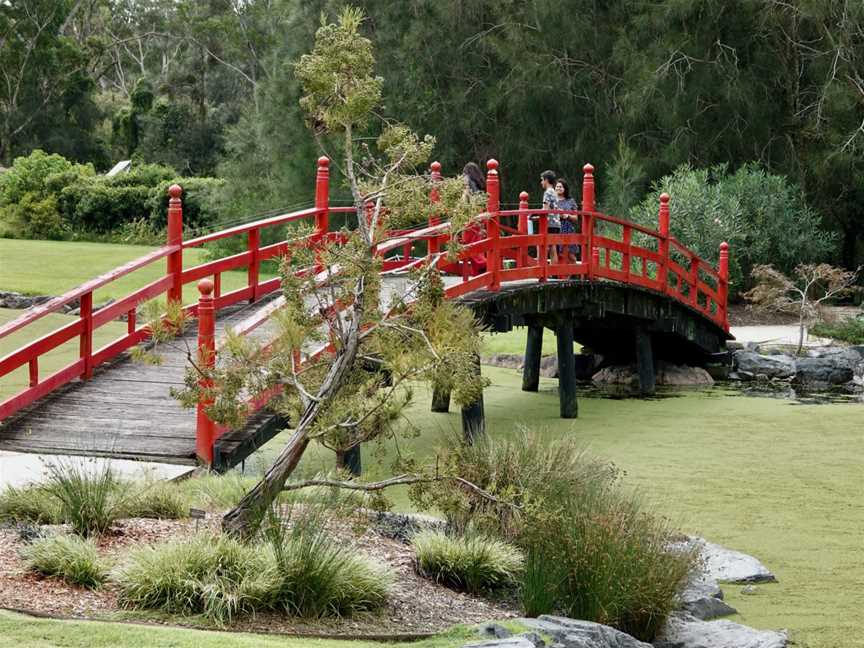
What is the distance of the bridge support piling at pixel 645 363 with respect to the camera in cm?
1783

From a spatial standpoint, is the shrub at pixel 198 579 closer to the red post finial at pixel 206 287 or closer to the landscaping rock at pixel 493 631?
the landscaping rock at pixel 493 631

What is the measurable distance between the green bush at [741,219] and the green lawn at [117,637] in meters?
18.3

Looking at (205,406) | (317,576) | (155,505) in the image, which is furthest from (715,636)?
(205,406)

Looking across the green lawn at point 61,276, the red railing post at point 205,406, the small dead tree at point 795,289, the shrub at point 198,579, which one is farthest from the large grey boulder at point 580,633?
the small dead tree at point 795,289

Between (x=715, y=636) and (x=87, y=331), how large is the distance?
5197 millimetres

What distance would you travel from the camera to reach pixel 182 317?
730 centimetres

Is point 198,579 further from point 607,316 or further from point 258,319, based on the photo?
point 607,316

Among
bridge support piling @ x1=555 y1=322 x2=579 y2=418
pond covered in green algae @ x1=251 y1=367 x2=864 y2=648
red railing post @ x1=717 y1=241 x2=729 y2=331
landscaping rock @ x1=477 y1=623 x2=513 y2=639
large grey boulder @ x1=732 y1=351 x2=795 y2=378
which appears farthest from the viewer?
red railing post @ x1=717 y1=241 x2=729 y2=331

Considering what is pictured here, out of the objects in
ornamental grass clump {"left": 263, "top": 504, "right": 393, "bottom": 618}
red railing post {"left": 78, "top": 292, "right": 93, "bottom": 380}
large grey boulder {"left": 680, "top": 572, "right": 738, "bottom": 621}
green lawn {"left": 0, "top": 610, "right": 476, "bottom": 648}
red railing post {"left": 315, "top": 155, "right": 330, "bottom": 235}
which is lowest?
large grey boulder {"left": 680, "top": 572, "right": 738, "bottom": 621}

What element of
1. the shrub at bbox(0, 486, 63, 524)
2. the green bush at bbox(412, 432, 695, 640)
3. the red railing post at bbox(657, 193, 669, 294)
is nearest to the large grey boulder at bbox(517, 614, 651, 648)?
the green bush at bbox(412, 432, 695, 640)

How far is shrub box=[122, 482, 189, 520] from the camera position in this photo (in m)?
7.66

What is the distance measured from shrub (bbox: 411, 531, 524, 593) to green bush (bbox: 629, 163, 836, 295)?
1658cm

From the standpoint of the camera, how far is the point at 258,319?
9797mm

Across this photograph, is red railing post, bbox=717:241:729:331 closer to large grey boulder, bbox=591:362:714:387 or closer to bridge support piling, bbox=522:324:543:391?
large grey boulder, bbox=591:362:714:387
